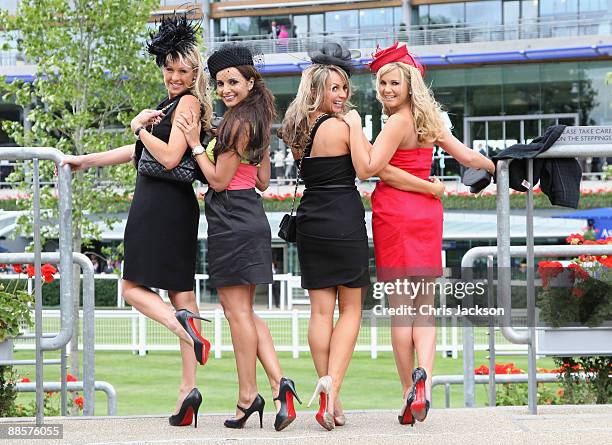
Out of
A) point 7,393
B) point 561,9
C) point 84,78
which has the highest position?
point 561,9

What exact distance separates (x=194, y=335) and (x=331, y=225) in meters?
0.75

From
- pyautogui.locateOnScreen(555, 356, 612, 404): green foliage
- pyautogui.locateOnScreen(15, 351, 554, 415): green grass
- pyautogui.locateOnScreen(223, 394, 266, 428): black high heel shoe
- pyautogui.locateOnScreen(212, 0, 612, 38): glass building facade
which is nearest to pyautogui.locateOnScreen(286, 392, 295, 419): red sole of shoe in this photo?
pyautogui.locateOnScreen(223, 394, 266, 428): black high heel shoe

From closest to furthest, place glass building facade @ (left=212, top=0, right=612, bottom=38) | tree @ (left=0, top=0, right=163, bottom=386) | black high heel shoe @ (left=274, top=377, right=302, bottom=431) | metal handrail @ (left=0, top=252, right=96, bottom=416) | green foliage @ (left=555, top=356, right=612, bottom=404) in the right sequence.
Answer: black high heel shoe @ (left=274, top=377, right=302, bottom=431) → metal handrail @ (left=0, top=252, right=96, bottom=416) → green foliage @ (left=555, top=356, right=612, bottom=404) → tree @ (left=0, top=0, right=163, bottom=386) → glass building facade @ (left=212, top=0, right=612, bottom=38)

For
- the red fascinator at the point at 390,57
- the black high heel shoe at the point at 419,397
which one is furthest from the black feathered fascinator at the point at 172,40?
the black high heel shoe at the point at 419,397

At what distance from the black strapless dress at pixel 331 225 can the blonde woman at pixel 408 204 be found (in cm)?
12

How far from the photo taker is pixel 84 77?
1717 centimetres

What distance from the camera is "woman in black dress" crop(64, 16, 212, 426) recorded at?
477cm

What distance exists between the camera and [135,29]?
16953 millimetres

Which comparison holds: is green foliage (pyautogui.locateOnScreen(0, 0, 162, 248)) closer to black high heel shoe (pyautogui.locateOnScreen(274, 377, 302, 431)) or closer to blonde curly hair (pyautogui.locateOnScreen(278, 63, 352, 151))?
blonde curly hair (pyautogui.locateOnScreen(278, 63, 352, 151))

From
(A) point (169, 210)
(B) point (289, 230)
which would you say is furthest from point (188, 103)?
(B) point (289, 230)

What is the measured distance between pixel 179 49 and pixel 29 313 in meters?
1.76

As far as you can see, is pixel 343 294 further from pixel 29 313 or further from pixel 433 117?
pixel 29 313

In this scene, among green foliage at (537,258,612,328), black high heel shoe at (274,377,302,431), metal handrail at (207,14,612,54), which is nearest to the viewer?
black high heel shoe at (274,377,302,431)

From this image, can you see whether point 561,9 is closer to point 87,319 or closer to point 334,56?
point 87,319
